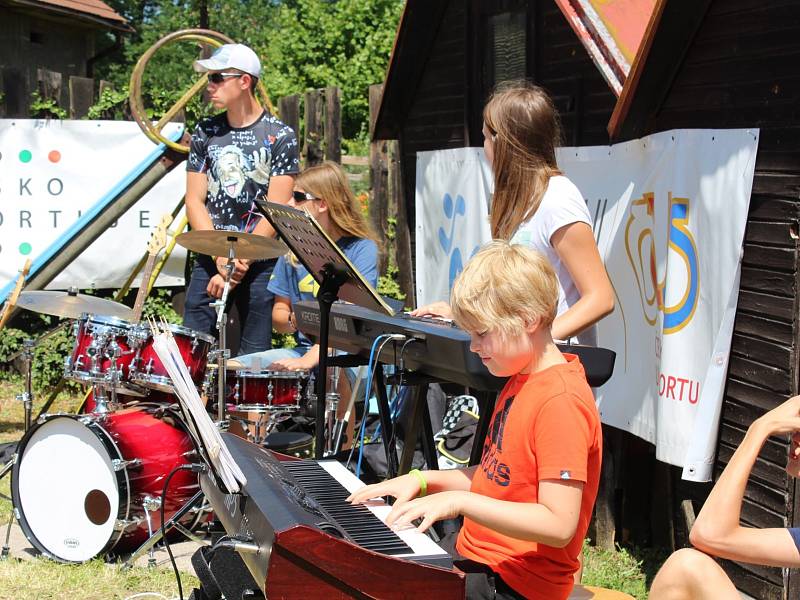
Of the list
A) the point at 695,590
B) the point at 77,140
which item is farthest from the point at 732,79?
the point at 77,140

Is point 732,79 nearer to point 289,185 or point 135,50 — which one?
point 289,185

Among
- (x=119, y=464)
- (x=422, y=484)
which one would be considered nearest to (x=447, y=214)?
(x=119, y=464)

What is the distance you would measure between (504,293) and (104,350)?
3.13 meters

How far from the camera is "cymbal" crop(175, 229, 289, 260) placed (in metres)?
5.04

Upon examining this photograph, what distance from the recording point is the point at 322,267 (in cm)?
371

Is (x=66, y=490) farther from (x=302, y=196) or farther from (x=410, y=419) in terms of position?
(x=410, y=419)

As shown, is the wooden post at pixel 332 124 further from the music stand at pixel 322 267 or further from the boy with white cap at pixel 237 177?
the music stand at pixel 322 267

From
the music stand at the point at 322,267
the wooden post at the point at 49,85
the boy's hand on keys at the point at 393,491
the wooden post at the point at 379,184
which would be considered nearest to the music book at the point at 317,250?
the music stand at the point at 322,267

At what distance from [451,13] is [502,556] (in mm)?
5671

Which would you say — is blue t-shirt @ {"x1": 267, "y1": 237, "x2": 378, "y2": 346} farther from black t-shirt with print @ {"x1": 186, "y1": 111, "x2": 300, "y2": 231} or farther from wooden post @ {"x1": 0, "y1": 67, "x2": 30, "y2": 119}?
wooden post @ {"x1": 0, "y1": 67, "x2": 30, "y2": 119}

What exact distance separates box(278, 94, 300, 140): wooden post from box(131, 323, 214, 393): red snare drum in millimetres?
→ 4303

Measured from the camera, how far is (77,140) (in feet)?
28.3

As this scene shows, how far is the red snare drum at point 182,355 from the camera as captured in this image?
484 cm

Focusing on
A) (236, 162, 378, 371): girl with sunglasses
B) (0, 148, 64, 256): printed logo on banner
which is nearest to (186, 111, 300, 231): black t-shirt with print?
(236, 162, 378, 371): girl with sunglasses
